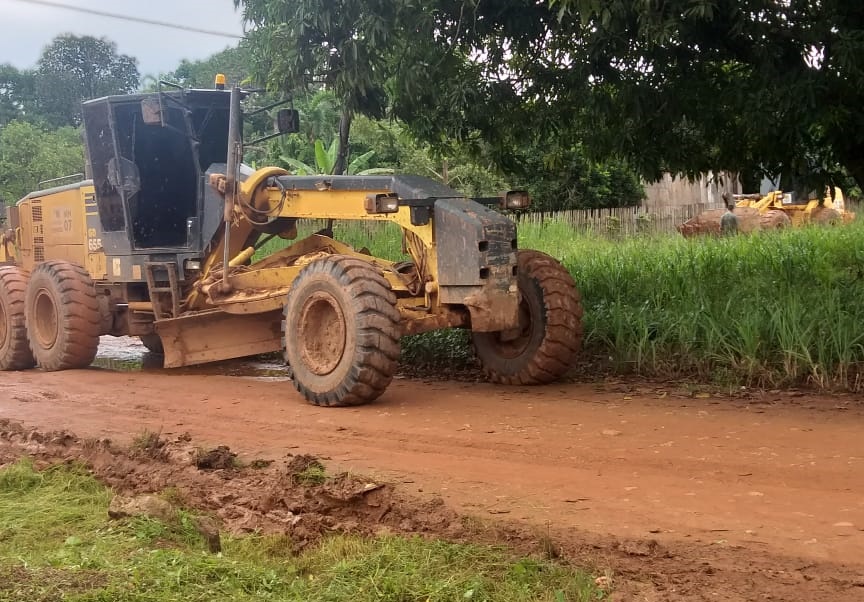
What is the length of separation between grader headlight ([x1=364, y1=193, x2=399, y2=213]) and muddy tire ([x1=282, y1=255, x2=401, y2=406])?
1.44ft

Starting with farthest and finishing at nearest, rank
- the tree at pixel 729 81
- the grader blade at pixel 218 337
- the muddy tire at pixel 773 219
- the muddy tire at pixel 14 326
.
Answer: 1. the muddy tire at pixel 773 219
2. the muddy tire at pixel 14 326
3. the grader blade at pixel 218 337
4. the tree at pixel 729 81

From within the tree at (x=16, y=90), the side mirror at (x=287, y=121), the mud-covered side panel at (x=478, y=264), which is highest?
the tree at (x=16, y=90)

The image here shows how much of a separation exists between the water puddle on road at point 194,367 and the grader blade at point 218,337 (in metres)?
0.37

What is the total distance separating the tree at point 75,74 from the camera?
47969 millimetres

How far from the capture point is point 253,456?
6184 millimetres

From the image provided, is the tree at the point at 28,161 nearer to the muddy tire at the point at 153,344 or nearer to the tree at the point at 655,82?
the muddy tire at the point at 153,344

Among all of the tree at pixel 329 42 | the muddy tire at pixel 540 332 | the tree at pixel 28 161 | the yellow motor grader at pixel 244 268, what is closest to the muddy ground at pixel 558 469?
the muddy tire at pixel 540 332

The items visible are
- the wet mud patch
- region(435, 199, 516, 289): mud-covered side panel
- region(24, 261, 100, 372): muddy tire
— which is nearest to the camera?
the wet mud patch

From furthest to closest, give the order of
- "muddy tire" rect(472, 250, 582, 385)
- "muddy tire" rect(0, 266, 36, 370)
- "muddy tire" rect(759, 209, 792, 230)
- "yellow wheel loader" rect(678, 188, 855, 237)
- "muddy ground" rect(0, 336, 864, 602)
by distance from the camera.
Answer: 1. "muddy tire" rect(759, 209, 792, 230)
2. "yellow wheel loader" rect(678, 188, 855, 237)
3. "muddy tire" rect(0, 266, 36, 370)
4. "muddy tire" rect(472, 250, 582, 385)
5. "muddy ground" rect(0, 336, 864, 602)

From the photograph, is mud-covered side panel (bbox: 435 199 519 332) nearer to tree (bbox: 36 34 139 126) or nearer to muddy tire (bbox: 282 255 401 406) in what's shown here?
muddy tire (bbox: 282 255 401 406)

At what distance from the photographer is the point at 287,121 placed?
9086 mm

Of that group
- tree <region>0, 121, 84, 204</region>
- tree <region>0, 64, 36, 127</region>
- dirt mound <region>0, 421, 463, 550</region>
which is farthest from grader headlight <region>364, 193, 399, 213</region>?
tree <region>0, 64, 36, 127</region>

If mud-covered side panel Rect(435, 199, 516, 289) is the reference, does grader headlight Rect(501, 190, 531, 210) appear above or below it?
above

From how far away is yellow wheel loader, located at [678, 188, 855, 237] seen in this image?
68.1 ft
